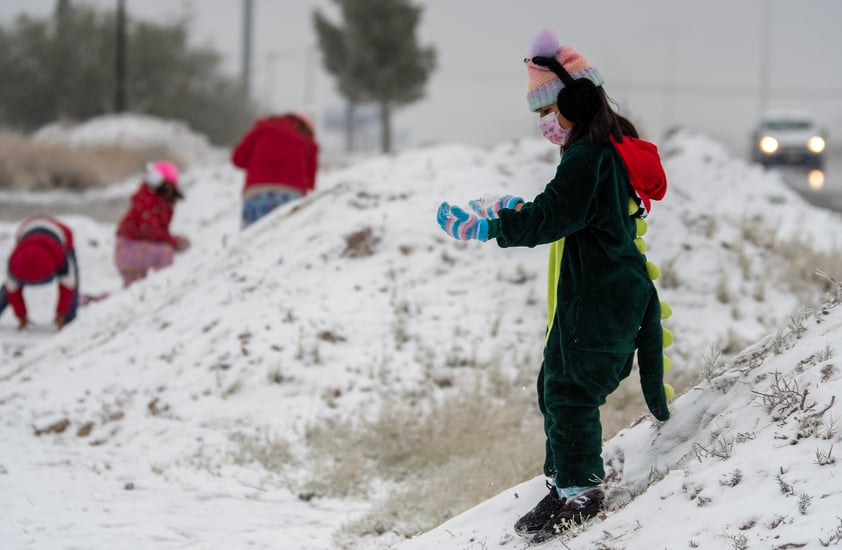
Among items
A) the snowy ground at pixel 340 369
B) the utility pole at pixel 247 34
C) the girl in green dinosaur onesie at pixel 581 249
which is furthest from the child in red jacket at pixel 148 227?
the utility pole at pixel 247 34

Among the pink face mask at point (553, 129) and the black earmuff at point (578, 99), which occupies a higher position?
the black earmuff at point (578, 99)

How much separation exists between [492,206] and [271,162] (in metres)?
6.63

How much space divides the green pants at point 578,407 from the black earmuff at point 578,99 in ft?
2.82

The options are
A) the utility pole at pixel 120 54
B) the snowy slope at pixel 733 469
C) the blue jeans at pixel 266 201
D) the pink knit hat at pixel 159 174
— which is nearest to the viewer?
the snowy slope at pixel 733 469

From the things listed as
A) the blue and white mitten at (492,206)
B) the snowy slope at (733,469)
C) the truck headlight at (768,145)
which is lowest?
the snowy slope at (733,469)

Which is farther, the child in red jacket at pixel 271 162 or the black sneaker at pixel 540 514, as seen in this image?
the child in red jacket at pixel 271 162

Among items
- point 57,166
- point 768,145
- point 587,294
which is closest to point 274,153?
point 587,294

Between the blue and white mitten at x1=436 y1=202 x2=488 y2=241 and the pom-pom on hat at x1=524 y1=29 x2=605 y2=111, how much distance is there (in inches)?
23.0

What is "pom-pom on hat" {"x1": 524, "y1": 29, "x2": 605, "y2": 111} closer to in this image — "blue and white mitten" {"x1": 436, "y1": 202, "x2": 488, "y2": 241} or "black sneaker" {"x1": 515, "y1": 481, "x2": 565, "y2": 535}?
"blue and white mitten" {"x1": 436, "y1": 202, "x2": 488, "y2": 241}

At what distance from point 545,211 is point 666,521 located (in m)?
1.10

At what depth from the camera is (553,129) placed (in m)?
3.38

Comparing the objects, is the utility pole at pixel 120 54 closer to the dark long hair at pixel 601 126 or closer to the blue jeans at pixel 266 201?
the blue jeans at pixel 266 201

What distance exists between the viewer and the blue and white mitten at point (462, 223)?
311 cm

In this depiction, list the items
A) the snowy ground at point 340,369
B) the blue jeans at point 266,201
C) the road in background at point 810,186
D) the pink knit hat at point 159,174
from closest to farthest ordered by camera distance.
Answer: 1. the snowy ground at point 340,369
2. the pink knit hat at point 159,174
3. the blue jeans at point 266,201
4. the road in background at point 810,186
